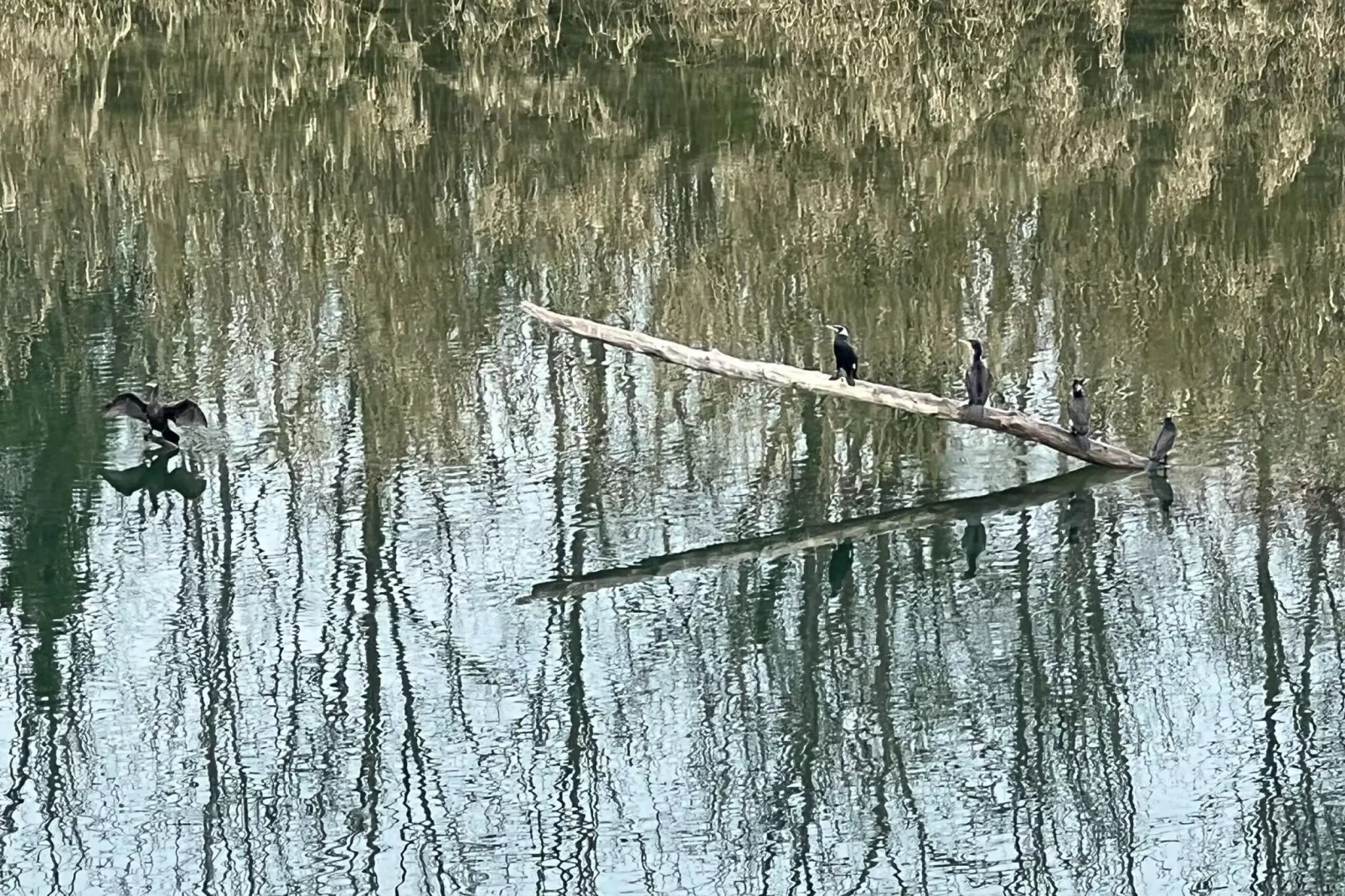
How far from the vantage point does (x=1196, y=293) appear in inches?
546

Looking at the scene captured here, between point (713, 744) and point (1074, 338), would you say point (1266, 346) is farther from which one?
point (713, 744)

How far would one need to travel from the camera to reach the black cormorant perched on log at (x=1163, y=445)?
35.4 feet

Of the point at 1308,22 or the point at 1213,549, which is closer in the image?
the point at 1213,549

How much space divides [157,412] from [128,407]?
17 centimetres

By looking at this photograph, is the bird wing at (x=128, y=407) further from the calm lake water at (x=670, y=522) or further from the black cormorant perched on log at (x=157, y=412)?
the calm lake water at (x=670, y=522)

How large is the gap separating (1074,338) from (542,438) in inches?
124

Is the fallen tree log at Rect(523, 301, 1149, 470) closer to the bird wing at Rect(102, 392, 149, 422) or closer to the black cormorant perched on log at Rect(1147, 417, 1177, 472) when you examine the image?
the black cormorant perched on log at Rect(1147, 417, 1177, 472)

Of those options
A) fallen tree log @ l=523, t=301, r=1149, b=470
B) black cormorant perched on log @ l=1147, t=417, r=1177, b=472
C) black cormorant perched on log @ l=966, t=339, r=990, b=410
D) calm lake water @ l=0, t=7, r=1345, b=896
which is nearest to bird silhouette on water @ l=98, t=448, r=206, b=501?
calm lake water @ l=0, t=7, r=1345, b=896

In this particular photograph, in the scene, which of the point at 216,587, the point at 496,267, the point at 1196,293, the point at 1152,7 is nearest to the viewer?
the point at 216,587

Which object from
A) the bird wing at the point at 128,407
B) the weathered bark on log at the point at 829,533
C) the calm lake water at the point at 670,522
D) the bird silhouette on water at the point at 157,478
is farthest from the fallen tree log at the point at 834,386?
the bird wing at the point at 128,407

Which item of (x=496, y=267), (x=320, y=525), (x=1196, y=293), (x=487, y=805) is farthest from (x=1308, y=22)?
(x=487, y=805)

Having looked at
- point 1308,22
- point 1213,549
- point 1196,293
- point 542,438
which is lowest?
point 1213,549

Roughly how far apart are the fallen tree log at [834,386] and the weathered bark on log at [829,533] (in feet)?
0.91

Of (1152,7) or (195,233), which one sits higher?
(1152,7)
